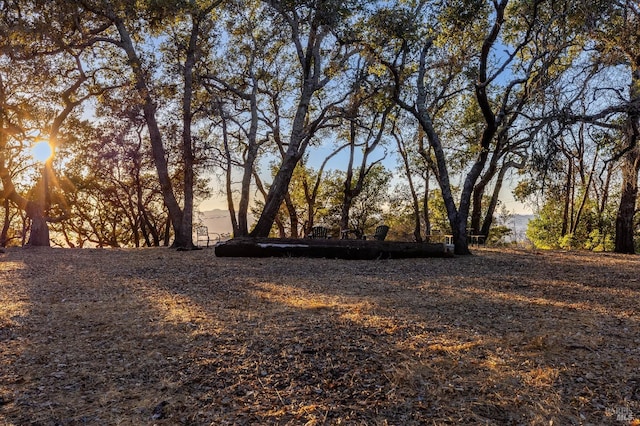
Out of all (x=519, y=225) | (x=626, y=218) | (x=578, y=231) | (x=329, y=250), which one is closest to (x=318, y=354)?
(x=329, y=250)

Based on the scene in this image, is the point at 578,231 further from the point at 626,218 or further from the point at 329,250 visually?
the point at 329,250

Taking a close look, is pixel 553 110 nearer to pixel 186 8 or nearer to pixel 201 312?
pixel 201 312

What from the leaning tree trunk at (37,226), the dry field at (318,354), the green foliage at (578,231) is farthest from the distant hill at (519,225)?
the leaning tree trunk at (37,226)

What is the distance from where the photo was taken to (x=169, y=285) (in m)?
5.98

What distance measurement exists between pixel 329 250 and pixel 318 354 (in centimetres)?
592

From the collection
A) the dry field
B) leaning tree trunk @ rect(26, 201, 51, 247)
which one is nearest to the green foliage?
the dry field

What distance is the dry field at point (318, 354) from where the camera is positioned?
7.96ft

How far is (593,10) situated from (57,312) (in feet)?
30.3

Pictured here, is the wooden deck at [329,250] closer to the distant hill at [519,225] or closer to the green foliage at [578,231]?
the green foliage at [578,231]

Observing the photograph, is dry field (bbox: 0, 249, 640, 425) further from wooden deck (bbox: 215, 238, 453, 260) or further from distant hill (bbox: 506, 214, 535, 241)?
distant hill (bbox: 506, 214, 535, 241)

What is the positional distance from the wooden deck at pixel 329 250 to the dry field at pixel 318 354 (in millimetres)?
2999

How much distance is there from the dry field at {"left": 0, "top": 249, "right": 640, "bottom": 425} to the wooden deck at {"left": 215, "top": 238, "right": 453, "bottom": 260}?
3.00 meters

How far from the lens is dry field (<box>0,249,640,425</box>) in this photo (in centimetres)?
243

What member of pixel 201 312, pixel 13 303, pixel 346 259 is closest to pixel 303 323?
pixel 201 312
